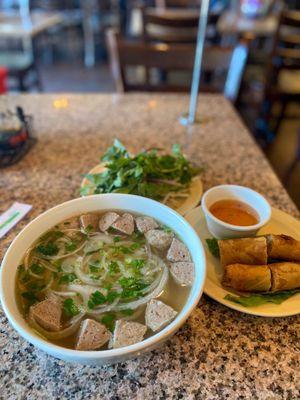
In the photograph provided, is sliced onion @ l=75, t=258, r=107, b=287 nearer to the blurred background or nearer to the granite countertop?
the granite countertop

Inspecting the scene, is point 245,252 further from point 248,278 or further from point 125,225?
point 125,225

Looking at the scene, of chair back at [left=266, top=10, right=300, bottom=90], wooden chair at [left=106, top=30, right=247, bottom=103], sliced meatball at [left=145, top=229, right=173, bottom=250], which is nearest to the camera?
sliced meatball at [left=145, top=229, right=173, bottom=250]

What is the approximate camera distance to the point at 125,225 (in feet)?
2.54

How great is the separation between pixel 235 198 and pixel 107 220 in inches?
13.8

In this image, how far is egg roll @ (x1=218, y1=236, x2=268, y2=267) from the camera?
70 centimetres

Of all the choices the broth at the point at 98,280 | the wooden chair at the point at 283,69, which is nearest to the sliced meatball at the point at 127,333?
the broth at the point at 98,280

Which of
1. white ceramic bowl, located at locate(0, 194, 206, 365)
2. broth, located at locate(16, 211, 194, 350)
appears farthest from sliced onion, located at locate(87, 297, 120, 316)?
white ceramic bowl, located at locate(0, 194, 206, 365)

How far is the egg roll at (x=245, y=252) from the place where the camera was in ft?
2.29

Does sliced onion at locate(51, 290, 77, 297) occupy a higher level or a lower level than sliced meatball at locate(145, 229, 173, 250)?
lower

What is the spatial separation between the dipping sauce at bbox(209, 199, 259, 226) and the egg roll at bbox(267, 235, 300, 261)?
10 cm

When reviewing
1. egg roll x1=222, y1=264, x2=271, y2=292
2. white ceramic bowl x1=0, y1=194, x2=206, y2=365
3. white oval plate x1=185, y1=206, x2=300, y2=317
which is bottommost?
white oval plate x1=185, y1=206, x2=300, y2=317

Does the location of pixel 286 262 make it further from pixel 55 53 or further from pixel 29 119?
pixel 55 53

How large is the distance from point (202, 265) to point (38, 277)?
338 millimetres

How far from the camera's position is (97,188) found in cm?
97
